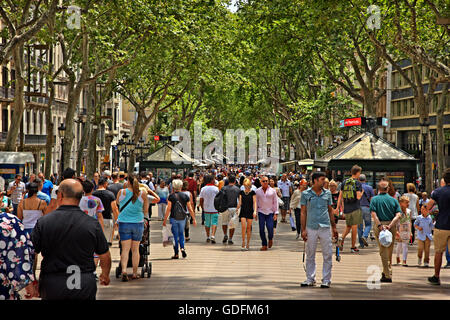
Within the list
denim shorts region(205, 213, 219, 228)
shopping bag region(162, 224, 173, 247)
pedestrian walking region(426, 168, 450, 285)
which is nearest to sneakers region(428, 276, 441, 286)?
pedestrian walking region(426, 168, 450, 285)

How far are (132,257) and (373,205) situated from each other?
3.87 m

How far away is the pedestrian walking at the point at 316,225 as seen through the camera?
36.3 ft

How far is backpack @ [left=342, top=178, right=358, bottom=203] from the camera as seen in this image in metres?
17.1

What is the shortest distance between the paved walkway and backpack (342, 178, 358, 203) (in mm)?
1146

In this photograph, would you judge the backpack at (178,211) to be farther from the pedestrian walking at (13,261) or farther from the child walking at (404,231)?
the pedestrian walking at (13,261)

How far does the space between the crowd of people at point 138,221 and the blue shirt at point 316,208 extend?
1cm

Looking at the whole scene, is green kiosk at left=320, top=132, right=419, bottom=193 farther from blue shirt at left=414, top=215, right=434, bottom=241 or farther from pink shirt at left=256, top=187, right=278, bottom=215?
blue shirt at left=414, top=215, right=434, bottom=241

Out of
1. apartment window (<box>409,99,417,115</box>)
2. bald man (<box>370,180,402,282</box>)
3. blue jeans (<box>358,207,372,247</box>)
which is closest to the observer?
bald man (<box>370,180,402,282</box>)

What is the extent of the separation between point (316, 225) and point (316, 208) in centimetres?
24

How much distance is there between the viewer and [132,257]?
11891mm

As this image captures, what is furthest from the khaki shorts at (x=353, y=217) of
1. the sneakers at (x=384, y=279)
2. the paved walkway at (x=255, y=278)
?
the sneakers at (x=384, y=279)

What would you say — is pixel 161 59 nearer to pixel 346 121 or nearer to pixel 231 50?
pixel 231 50

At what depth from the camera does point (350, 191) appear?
17.1m
